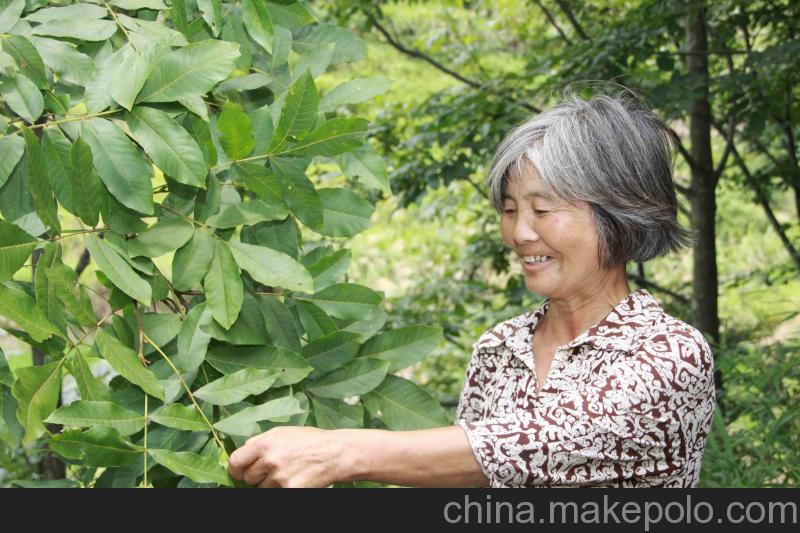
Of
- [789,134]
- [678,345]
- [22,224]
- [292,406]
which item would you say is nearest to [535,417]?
[678,345]

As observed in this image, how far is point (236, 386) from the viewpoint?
116cm

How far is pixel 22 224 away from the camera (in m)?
1.17

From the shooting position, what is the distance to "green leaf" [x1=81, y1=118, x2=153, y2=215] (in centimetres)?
114

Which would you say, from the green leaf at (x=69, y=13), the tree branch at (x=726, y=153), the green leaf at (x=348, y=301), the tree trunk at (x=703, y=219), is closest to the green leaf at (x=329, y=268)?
the green leaf at (x=348, y=301)

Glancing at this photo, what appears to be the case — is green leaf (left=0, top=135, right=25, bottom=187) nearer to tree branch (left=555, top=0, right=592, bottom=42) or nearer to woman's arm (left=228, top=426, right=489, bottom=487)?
woman's arm (left=228, top=426, right=489, bottom=487)

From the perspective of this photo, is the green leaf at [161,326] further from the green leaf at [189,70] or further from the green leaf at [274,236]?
the green leaf at [189,70]

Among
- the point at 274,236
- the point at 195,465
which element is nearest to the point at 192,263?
the point at 274,236

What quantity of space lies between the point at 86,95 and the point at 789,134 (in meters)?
Result: 3.84

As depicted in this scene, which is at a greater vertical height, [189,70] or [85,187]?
[189,70]

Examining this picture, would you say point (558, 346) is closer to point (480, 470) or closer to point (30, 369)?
point (480, 470)

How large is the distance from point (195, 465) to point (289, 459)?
0.12 metres

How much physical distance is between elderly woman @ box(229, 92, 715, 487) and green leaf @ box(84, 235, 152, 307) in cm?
22

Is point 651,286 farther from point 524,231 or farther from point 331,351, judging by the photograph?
point 331,351

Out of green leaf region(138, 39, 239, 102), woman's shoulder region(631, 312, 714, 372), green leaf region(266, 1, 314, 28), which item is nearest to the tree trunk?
woman's shoulder region(631, 312, 714, 372)
